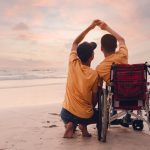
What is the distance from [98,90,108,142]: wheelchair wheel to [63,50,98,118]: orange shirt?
0.85 ft

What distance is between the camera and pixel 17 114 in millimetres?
7766

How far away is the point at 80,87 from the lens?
17.3 feet

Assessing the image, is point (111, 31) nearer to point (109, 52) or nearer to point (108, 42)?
point (108, 42)

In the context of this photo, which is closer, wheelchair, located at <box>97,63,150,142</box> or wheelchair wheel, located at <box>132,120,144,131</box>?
wheelchair, located at <box>97,63,150,142</box>

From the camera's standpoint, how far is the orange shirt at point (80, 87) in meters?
5.25

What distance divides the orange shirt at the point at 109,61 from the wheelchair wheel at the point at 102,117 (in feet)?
1.14

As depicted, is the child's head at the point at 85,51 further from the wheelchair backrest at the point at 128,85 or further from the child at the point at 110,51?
the wheelchair backrest at the point at 128,85

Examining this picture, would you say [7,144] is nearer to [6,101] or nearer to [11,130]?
[11,130]

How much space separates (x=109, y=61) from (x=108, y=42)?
282 mm

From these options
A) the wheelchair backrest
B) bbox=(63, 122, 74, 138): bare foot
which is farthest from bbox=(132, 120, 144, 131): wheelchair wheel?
bbox=(63, 122, 74, 138): bare foot

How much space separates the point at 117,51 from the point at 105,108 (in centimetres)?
96

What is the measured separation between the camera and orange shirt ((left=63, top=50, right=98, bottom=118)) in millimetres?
5254

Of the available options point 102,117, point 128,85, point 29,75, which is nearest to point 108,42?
point 128,85

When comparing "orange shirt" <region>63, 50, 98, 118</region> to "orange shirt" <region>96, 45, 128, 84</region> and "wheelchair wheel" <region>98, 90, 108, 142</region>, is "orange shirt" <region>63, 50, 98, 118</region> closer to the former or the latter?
"orange shirt" <region>96, 45, 128, 84</region>
